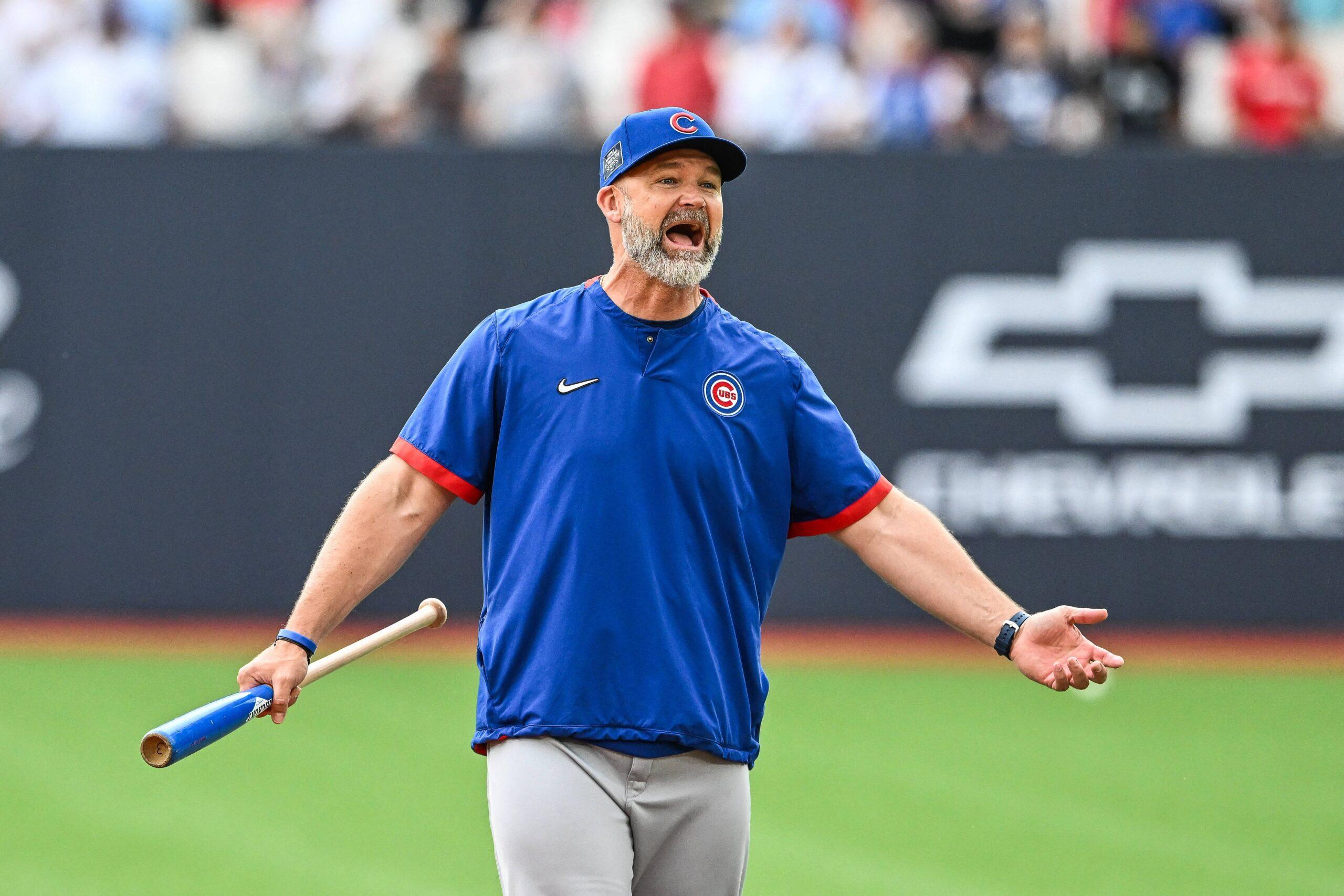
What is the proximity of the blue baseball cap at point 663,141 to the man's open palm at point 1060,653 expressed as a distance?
1380 mm

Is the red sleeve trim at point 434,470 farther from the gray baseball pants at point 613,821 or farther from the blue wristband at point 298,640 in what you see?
the gray baseball pants at point 613,821

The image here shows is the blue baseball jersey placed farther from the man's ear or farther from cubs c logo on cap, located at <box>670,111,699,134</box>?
cubs c logo on cap, located at <box>670,111,699,134</box>

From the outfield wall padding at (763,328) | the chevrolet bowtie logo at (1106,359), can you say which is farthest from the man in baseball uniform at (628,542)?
the chevrolet bowtie logo at (1106,359)

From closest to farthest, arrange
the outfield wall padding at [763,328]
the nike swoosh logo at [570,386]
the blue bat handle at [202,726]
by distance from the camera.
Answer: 1. the blue bat handle at [202,726]
2. the nike swoosh logo at [570,386]
3. the outfield wall padding at [763,328]

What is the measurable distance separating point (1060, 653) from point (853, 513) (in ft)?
2.08

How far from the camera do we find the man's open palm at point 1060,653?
470 centimetres

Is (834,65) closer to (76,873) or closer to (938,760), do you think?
(938,760)

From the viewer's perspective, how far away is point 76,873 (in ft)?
25.7

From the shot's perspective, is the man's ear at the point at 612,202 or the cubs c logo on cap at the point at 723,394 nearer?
the cubs c logo on cap at the point at 723,394

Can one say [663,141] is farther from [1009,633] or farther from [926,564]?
[1009,633]

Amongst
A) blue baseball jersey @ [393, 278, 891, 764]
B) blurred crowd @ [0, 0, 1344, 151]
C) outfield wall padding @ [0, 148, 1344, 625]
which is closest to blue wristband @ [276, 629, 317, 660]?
blue baseball jersey @ [393, 278, 891, 764]

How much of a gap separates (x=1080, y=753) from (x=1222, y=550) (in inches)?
152

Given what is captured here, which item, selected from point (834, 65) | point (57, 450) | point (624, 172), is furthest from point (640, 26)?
point (624, 172)

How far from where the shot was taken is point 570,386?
4676 millimetres
